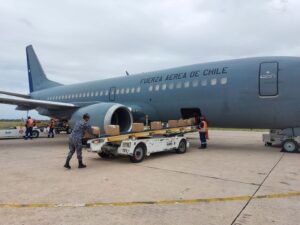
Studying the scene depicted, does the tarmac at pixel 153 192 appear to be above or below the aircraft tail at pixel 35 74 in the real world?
below

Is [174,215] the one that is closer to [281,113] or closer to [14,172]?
[14,172]

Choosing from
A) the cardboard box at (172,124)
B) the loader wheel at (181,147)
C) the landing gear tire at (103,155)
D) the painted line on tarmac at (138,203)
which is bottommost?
the painted line on tarmac at (138,203)

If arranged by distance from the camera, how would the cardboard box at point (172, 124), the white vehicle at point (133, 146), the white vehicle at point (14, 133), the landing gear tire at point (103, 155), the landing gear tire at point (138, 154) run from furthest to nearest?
1. the white vehicle at point (14, 133)
2. the cardboard box at point (172, 124)
3. the landing gear tire at point (103, 155)
4. the landing gear tire at point (138, 154)
5. the white vehicle at point (133, 146)

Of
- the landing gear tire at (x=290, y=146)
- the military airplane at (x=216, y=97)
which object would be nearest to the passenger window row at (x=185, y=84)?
the military airplane at (x=216, y=97)

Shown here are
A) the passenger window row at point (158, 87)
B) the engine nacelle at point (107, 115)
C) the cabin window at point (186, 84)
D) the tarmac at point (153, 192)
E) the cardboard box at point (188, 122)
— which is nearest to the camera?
the tarmac at point (153, 192)

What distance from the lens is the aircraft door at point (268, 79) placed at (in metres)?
10.8

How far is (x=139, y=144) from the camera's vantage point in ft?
30.8

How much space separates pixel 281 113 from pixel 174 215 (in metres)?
7.94

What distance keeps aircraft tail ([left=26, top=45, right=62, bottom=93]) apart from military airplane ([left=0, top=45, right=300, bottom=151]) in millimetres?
11296

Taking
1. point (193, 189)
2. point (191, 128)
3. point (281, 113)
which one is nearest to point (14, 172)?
point (193, 189)

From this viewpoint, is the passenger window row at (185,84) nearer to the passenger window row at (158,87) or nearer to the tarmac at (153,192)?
the passenger window row at (158,87)

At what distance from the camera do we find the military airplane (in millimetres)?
10758

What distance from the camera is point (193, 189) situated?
5793mm

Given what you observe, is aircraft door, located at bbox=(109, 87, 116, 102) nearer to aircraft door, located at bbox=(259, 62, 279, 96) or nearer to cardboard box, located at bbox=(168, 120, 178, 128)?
cardboard box, located at bbox=(168, 120, 178, 128)
